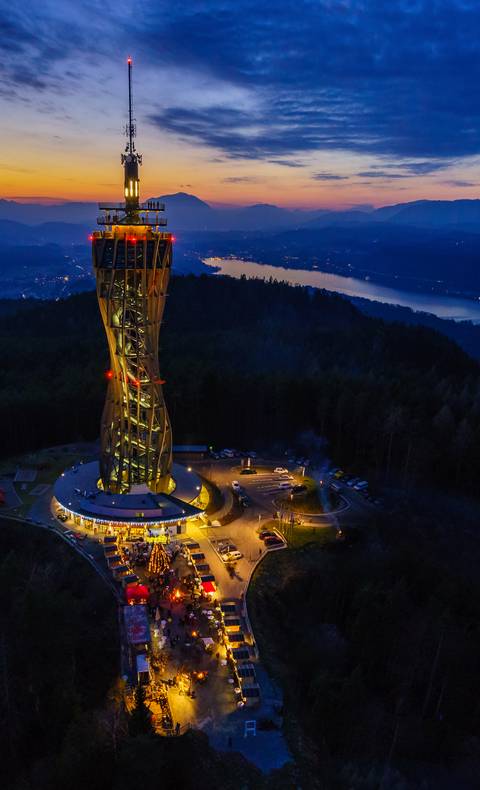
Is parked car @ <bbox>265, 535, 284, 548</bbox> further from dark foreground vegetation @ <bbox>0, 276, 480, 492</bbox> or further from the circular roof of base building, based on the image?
dark foreground vegetation @ <bbox>0, 276, 480, 492</bbox>

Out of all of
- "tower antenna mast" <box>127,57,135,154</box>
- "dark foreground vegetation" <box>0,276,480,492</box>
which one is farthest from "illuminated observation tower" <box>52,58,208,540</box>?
"dark foreground vegetation" <box>0,276,480,492</box>

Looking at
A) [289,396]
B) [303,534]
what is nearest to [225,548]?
[303,534]

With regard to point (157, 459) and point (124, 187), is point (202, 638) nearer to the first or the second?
point (157, 459)

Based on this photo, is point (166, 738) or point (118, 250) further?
point (118, 250)

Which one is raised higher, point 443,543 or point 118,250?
point 118,250

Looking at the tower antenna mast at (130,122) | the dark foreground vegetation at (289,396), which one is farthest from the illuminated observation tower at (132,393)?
the dark foreground vegetation at (289,396)

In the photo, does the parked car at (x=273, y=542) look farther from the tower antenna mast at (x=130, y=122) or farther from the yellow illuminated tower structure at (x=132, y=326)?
the tower antenna mast at (x=130, y=122)

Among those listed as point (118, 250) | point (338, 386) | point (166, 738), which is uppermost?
point (118, 250)

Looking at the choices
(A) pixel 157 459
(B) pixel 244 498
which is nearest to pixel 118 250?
(A) pixel 157 459
